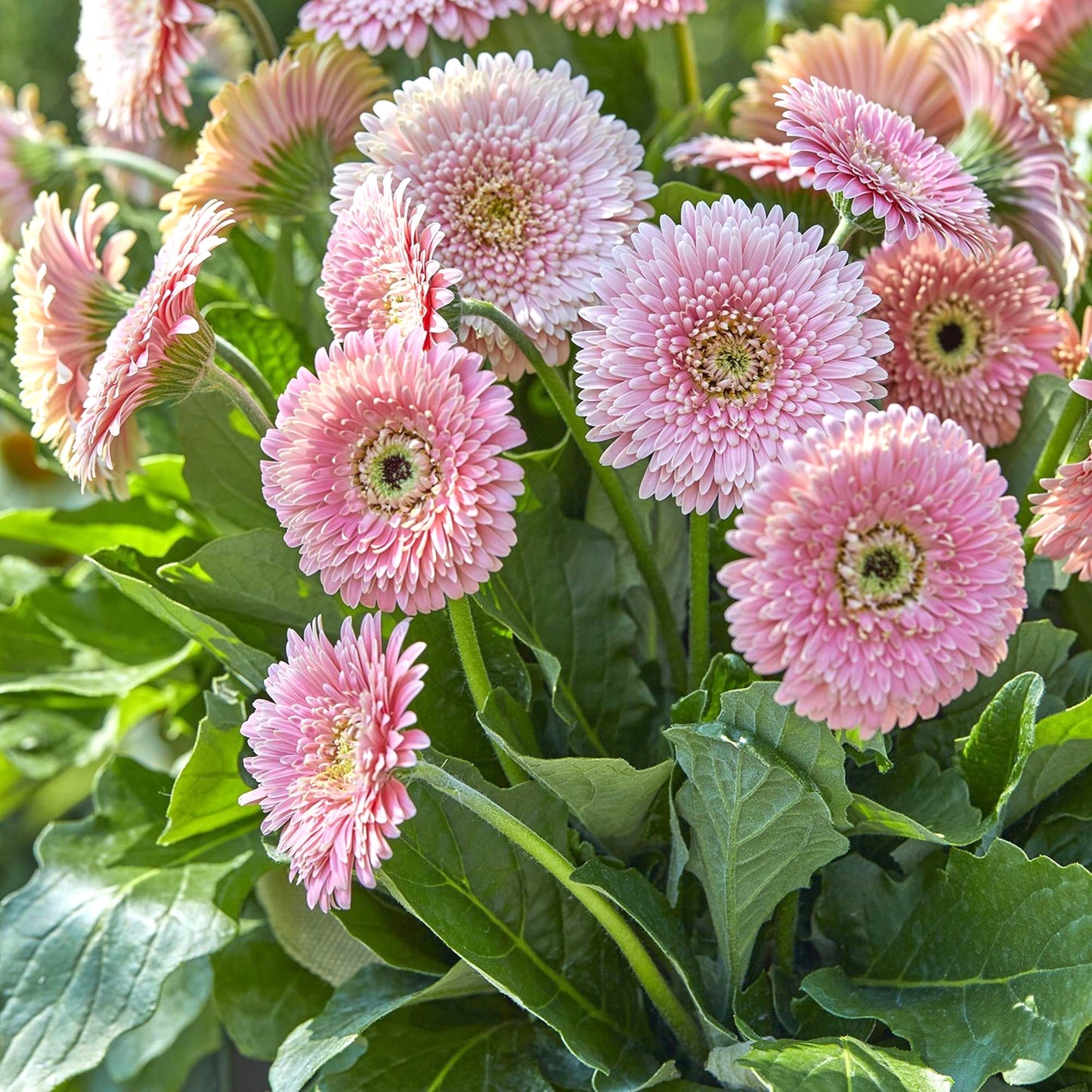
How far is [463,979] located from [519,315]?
0.21 meters

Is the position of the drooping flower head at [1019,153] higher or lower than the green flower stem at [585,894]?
higher

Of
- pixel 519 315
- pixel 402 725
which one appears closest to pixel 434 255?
pixel 519 315

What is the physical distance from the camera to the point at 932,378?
0.41 meters

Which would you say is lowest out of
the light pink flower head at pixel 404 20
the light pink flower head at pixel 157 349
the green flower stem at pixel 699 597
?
the green flower stem at pixel 699 597

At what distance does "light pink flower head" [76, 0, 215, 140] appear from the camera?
0.46 m

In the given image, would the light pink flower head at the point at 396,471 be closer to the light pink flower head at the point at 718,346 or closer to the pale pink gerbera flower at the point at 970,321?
the light pink flower head at the point at 718,346

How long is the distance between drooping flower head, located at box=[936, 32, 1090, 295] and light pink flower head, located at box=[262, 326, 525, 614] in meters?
0.24

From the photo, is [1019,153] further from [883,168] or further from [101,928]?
[101,928]

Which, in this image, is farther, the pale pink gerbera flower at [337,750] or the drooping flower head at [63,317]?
the drooping flower head at [63,317]

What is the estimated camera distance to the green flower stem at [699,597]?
0.36 metres

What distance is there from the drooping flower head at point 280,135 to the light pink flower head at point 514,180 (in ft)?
0.24

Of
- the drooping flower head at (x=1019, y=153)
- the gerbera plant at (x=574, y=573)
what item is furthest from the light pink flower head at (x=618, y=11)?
the drooping flower head at (x=1019, y=153)

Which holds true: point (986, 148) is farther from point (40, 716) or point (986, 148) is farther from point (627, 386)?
point (40, 716)

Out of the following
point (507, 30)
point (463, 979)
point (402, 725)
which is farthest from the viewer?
point (507, 30)
